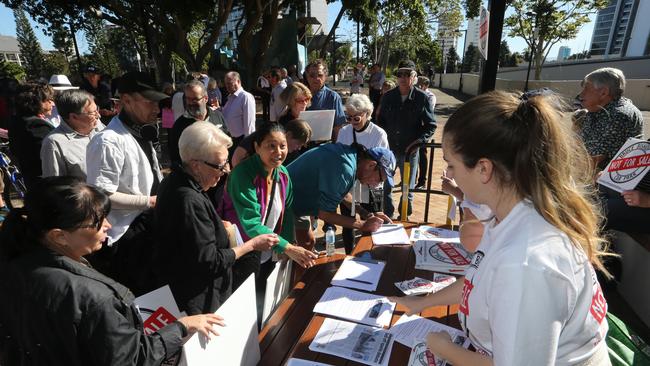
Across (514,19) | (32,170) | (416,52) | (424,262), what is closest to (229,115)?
(32,170)

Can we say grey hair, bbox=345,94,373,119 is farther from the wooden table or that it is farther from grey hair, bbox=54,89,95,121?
grey hair, bbox=54,89,95,121

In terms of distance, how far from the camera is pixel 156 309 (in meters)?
1.70

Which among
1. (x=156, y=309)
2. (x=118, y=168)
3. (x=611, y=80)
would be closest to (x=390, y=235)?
(x=156, y=309)

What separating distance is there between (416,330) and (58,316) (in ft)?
4.50

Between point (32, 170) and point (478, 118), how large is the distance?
361 centimetres

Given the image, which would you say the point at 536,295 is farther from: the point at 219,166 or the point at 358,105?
the point at 358,105

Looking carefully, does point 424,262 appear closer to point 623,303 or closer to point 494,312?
point 494,312

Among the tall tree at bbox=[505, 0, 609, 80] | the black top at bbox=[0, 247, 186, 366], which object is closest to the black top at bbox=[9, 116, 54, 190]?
the black top at bbox=[0, 247, 186, 366]

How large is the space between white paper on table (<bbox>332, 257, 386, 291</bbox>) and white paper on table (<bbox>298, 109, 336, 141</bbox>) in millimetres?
2179

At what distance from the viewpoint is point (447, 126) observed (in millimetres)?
1101

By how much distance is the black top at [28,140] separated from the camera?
10.3 feet

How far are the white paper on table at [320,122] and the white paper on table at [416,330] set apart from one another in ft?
9.08

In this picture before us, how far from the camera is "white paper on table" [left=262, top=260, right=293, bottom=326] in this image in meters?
2.01

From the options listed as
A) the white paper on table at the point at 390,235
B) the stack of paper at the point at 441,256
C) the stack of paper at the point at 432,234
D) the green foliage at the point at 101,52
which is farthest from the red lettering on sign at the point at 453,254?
the green foliage at the point at 101,52
